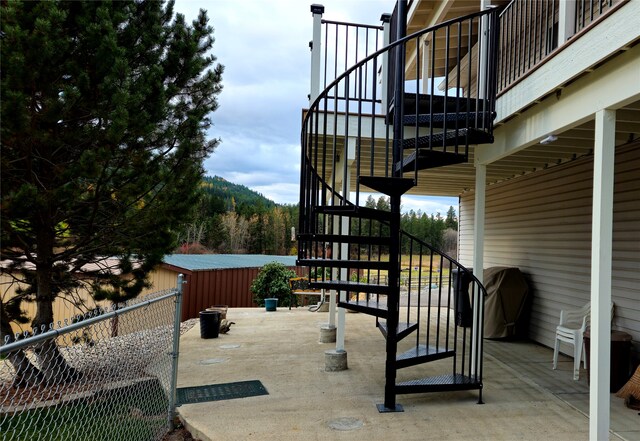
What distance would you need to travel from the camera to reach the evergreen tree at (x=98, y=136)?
333cm

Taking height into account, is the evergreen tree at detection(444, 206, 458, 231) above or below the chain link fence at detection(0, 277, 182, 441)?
above

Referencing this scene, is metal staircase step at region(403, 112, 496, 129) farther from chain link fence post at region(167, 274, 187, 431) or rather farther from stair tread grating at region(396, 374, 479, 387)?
chain link fence post at region(167, 274, 187, 431)

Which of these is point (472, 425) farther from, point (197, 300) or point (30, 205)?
point (197, 300)

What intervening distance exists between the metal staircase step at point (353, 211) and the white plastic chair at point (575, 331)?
248cm

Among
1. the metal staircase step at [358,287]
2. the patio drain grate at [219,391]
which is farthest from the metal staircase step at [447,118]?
the patio drain grate at [219,391]

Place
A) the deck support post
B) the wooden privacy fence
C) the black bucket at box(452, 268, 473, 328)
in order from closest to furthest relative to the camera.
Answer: the deck support post, the black bucket at box(452, 268, 473, 328), the wooden privacy fence

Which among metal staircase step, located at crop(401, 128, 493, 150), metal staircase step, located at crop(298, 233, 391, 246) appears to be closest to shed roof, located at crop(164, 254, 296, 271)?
metal staircase step, located at crop(298, 233, 391, 246)

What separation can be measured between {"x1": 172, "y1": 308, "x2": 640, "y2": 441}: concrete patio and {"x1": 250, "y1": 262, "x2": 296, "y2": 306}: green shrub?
4196 millimetres

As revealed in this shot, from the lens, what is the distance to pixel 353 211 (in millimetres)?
3154

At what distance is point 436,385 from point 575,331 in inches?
72.1

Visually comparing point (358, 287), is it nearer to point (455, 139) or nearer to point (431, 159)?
point (431, 159)

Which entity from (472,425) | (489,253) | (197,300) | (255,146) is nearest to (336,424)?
(472,425)

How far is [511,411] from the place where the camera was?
10.4 ft

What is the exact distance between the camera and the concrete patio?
280 cm
